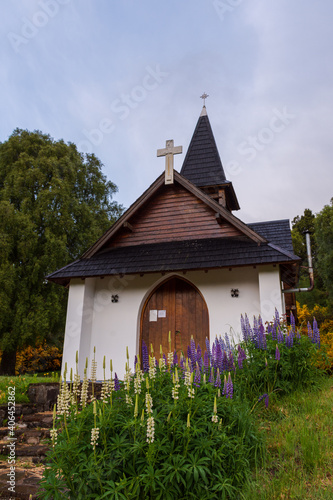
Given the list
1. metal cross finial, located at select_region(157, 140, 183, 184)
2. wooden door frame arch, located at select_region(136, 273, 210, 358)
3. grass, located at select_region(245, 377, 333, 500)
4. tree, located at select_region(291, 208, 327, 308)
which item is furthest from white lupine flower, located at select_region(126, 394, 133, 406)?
tree, located at select_region(291, 208, 327, 308)

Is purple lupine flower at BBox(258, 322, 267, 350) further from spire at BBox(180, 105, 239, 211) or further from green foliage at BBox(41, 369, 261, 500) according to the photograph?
spire at BBox(180, 105, 239, 211)

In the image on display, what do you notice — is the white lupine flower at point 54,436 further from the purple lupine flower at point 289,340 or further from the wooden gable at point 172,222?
the wooden gable at point 172,222

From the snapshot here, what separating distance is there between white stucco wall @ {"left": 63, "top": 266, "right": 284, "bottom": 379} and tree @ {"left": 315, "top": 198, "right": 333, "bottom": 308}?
39.9 feet

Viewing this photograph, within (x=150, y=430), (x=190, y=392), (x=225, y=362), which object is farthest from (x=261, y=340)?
(x=150, y=430)

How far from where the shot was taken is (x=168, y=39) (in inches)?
315

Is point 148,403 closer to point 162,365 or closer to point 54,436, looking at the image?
point 54,436

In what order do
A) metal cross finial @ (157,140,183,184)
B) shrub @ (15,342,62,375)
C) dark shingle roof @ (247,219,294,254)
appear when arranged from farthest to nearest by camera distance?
shrub @ (15,342,62,375) → dark shingle roof @ (247,219,294,254) → metal cross finial @ (157,140,183,184)

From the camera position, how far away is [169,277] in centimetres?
973

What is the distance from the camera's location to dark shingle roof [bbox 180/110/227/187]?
522 inches

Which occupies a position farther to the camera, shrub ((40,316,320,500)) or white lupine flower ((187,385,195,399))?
white lupine flower ((187,385,195,399))

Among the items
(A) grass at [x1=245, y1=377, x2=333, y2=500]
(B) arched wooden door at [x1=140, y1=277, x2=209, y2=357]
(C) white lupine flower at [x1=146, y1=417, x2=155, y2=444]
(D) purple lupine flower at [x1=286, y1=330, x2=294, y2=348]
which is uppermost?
(B) arched wooden door at [x1=140, y1=277, x2=209, y2=357]

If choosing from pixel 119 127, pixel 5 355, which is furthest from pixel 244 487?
pixel 5 355

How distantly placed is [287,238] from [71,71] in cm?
714

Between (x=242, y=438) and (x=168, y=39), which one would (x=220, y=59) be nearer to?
(x=168, y=39)
